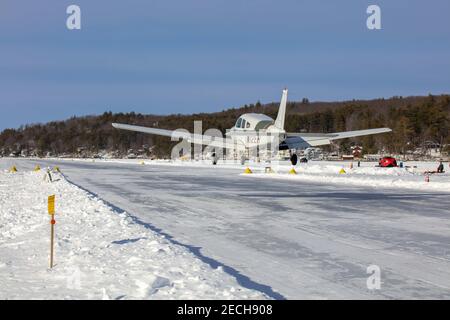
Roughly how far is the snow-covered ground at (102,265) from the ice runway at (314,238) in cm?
61

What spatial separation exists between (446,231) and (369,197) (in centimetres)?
869

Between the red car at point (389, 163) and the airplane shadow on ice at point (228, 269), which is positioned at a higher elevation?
the red car at point (389, 163)

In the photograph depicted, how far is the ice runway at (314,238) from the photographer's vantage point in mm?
7266

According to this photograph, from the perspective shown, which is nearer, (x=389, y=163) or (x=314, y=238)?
(x=314, y=238)

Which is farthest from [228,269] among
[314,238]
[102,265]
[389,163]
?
[389,163]

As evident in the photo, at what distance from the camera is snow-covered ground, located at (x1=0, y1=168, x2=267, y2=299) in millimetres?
6527

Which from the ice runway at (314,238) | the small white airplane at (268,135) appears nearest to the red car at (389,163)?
the small white airplane at (268,135)

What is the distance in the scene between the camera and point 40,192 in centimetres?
2209

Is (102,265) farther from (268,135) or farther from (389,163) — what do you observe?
(389,163)

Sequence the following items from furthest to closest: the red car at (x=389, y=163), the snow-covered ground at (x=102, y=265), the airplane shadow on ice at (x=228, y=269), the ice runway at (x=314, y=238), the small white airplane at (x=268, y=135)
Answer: the red car at (x=389, y=163)
the small white airplane at (x=268, y=135)
the ice runway at (x=314, y=238)
the airplane shadow on ice at (x=228, y=269)
the snow-covered ground at (x=102, y=265)

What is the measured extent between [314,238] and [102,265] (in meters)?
4.83

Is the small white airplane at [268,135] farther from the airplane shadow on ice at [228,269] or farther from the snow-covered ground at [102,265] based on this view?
the airplane shadow on ice at [228,269]

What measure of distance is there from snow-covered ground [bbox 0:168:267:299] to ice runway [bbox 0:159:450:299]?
0.61m

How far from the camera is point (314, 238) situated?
1095 cm
